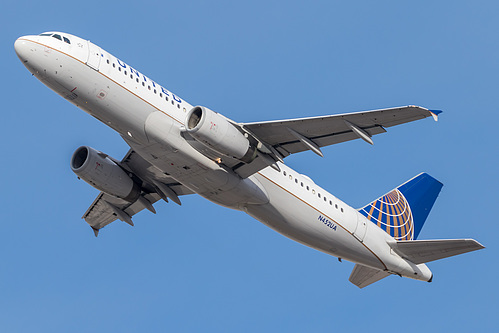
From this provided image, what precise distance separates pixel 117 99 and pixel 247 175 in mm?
6302

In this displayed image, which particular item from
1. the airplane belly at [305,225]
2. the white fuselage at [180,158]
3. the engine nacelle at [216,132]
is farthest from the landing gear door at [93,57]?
the airplane belly at [305,225]

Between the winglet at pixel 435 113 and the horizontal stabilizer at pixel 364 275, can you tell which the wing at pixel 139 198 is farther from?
the winglet at pixel 435 113

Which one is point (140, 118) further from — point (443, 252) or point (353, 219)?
point (443, 252)

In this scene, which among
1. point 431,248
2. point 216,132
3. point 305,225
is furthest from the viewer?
point 431,248

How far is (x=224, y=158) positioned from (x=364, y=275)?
37.8 feet

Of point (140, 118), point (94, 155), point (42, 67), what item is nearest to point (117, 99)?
point (140, 118)

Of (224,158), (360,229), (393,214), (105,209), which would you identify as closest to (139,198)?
(105,209)

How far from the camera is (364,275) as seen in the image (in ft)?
126

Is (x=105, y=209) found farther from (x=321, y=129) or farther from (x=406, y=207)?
(x=406, y=207)

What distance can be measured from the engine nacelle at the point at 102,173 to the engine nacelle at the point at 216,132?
23.5 feet

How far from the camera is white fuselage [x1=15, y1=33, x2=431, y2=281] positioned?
2966cm

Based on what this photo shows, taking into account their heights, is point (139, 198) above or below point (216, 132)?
below

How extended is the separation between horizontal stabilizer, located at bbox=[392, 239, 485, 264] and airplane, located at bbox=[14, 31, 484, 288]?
51 mm

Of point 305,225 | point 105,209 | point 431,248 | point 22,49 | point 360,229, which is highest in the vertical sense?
point 431,248
